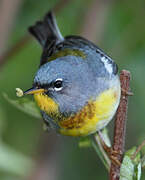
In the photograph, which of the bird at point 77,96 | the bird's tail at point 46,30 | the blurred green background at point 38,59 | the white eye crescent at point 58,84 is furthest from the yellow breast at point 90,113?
the bird's tail at point 46,30

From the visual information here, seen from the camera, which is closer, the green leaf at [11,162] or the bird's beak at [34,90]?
the bird's beak at [34,90]

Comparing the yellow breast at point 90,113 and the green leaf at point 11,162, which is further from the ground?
the yellow breast at point 90,113

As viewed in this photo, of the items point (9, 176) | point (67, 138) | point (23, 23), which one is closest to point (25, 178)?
point (9, 176)

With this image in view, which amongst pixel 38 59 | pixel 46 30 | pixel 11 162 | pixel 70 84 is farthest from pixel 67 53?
pixel 38 59

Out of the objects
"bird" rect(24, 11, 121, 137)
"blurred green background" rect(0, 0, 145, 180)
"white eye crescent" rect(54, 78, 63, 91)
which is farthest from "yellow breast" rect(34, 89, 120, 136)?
"blurred green background" rect(0, 0, 145, 180)

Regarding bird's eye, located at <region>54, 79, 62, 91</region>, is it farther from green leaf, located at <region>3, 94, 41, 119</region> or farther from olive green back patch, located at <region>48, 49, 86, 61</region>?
olive green back patch, located at <region>48, 49, 86, 61</region>

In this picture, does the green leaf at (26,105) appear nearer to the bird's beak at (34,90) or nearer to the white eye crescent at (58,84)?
the bird's beak at (34,90)

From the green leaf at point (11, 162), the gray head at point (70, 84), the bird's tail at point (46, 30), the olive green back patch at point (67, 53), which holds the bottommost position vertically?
the green leaf at point (11, 162)
